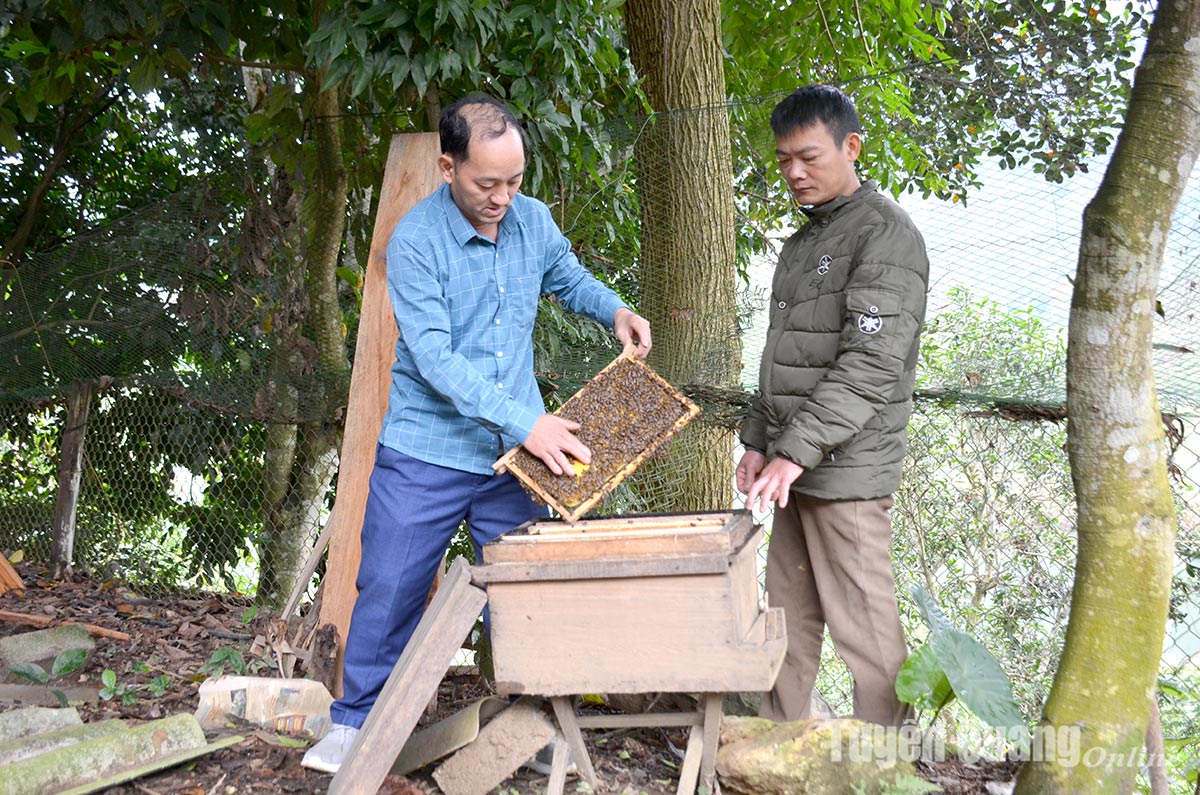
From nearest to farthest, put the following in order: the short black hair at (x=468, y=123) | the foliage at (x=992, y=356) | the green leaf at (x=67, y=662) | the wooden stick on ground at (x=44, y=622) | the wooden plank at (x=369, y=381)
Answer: the short black hair at (x=468, y=123), the foliage at (x=992, y=356), the wooden plank at (x=369, y=381), the green leaf at (x=67, y=662), the wooden stick on ground at (x=44, y=622)

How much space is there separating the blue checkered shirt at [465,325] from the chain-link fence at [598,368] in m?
1.31

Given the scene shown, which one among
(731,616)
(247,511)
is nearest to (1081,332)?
(731,616)

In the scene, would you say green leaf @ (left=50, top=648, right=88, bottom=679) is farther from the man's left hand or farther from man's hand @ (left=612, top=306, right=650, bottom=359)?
the man's left hand

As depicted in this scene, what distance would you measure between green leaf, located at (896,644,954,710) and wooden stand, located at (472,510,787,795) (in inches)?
19.1

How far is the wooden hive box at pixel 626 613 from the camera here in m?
2.67

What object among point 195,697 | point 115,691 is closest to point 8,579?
point 115,691

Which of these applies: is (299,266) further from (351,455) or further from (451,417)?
(451,417)

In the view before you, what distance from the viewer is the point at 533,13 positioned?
4.11 meters

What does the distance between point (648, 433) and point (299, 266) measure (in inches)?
136

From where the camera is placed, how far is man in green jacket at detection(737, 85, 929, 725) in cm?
299

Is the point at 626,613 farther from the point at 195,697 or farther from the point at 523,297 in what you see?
the point at 195,697

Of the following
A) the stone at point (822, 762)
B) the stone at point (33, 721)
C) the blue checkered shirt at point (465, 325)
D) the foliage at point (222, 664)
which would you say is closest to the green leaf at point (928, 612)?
the stone at point (822, 762)

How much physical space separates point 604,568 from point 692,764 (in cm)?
68

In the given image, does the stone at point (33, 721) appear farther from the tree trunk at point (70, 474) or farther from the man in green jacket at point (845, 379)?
the tree trunk at point (70, 474)
